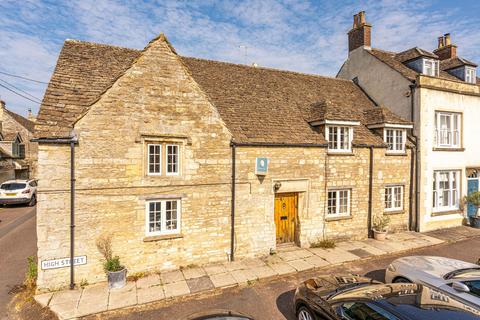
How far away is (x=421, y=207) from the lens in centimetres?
1534

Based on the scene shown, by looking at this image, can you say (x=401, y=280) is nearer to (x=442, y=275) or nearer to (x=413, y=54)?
(x=442, y=275)

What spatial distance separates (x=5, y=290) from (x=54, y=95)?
666cm

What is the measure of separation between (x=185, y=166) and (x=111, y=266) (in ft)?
13.4

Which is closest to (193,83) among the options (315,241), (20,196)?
(315,241)

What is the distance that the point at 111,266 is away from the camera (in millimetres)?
8766

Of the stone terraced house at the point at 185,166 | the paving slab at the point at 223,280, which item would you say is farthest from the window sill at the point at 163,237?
the paving slab at the point at 223,280

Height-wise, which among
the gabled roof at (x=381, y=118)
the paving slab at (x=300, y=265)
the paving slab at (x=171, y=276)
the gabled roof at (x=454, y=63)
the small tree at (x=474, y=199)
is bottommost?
the paving slab at (x=171, y=276)

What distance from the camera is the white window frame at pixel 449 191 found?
52.7ft

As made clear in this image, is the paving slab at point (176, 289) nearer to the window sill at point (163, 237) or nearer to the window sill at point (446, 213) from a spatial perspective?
the window sill at point (163, 237)

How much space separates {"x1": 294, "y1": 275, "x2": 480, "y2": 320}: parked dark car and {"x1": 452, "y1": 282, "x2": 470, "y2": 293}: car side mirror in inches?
36.9

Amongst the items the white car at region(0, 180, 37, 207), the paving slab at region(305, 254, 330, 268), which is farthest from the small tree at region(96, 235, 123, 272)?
the white car at region(0, 180, 37, 207)

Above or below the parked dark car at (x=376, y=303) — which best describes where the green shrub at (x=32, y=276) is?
below

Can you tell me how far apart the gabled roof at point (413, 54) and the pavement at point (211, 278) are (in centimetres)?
1124

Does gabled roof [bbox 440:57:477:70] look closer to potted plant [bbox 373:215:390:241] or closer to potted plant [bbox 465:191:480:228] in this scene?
potted plant [bbox 465:191:480:228]
